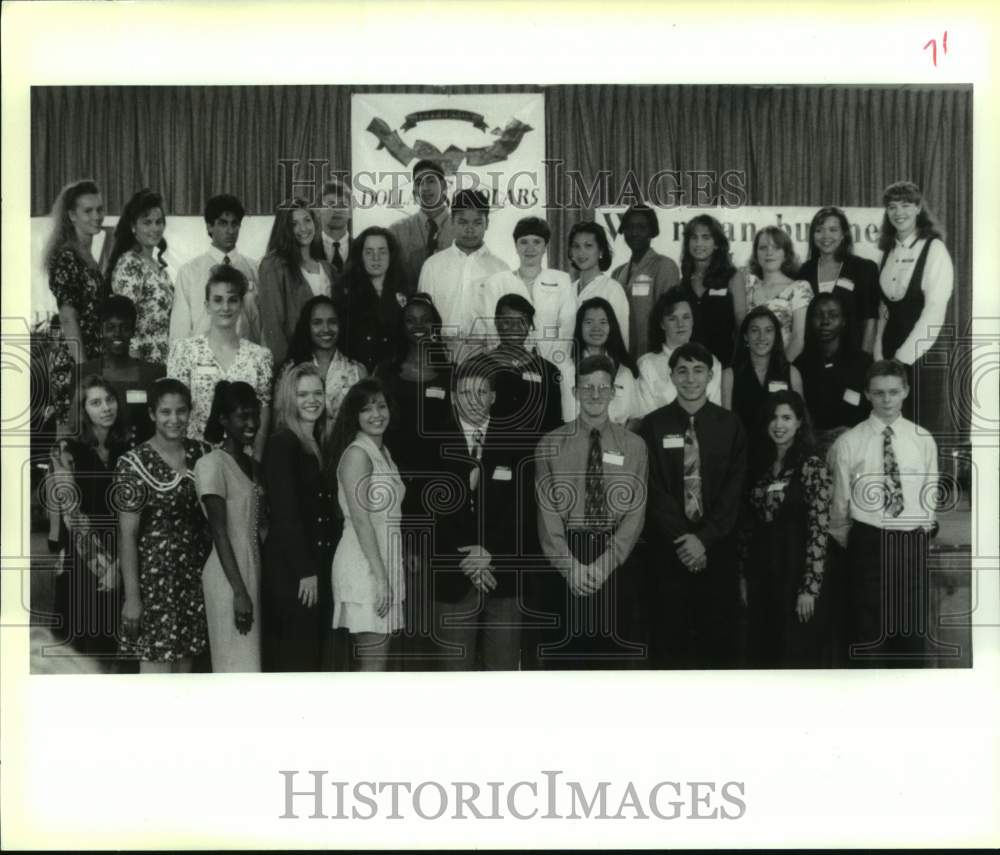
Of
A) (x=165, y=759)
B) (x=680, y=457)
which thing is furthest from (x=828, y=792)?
(x=165, y=759)

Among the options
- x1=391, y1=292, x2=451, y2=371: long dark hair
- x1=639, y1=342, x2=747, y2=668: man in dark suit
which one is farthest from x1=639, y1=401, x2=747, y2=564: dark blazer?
x1=391, y1=292, x2=451, y2=371: long dark hair

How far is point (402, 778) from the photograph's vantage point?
5.93m

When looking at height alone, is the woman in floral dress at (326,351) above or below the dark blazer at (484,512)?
above

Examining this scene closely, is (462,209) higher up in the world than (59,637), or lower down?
higher up

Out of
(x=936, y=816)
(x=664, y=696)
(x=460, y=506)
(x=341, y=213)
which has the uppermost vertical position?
(x=341, y=213)

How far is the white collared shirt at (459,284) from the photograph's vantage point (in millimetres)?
6020

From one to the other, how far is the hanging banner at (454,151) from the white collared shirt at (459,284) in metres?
0.22

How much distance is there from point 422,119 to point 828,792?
2.88 metres

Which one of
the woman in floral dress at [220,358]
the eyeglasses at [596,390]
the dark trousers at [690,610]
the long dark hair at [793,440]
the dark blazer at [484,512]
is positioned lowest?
the dark trousers at [690,610]

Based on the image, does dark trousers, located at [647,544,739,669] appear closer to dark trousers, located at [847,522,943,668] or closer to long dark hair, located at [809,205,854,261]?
dark trousers, located at [847,522,943,668]

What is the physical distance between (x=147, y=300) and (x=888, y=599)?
2.97 metres

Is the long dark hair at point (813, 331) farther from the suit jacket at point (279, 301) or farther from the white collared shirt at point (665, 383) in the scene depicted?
the suit jacket at point (279, 301)

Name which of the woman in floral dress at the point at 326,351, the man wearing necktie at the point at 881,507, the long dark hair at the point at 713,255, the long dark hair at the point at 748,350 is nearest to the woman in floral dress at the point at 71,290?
the woman in floral dress at the point at 326,351

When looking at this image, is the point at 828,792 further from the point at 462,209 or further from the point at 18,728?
the point at 18,728
